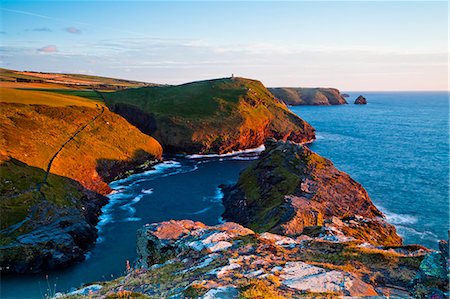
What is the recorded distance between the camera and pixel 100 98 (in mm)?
133125

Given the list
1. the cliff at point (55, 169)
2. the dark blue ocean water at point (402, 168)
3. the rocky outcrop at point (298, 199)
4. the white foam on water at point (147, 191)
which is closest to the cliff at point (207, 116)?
the cliff at point (55, 169)

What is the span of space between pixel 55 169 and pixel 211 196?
31735 mm

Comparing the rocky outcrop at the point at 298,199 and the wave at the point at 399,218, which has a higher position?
the rocky outcrop at the point at 298,199

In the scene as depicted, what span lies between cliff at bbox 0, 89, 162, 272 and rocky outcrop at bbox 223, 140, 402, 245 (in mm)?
26162

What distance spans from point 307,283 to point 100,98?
440 feet

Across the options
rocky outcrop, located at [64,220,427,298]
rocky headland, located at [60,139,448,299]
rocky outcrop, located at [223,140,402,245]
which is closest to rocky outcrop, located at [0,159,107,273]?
rocky outcrop, located at [223,140,402,245]

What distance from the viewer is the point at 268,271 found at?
47.4 feet

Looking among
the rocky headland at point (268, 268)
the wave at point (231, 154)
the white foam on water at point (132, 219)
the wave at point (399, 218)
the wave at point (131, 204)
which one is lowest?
the wave at point (399, 218)

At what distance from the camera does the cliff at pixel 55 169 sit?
1763 inches

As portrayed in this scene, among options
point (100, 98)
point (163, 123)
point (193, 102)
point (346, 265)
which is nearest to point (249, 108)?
point (193, 102)

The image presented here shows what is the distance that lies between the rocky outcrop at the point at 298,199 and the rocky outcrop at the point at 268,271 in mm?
16994

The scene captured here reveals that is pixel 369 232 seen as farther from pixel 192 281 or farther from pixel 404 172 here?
pixel 404 172

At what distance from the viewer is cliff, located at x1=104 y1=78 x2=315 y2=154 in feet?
386

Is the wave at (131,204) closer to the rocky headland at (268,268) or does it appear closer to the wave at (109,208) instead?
the wave at (109,208)
